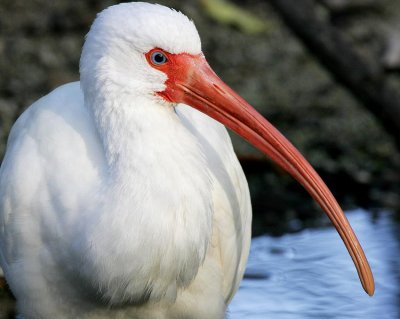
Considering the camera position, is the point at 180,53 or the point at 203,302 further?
the point at 203,302

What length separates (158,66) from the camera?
16.5 feet

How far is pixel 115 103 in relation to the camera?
4.98 metres

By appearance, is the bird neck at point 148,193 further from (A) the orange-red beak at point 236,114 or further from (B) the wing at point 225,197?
(B) the wing at point 225,197

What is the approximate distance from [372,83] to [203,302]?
3222 mm

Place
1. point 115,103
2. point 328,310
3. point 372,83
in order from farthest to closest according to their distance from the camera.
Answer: point 372,83 < point 328,310 < point 115,103

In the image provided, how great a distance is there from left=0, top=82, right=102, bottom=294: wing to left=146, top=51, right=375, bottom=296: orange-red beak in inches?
21.1

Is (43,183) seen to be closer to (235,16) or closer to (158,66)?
(158,66)

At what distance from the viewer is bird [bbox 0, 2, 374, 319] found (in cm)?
495

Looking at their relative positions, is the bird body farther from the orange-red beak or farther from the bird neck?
the orange-red beak

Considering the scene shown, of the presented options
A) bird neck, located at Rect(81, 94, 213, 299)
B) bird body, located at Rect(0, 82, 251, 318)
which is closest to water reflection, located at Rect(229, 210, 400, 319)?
bird body, located at Rect(0, 82, 251, 318)

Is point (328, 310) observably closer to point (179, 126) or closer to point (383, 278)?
point (383, 278)

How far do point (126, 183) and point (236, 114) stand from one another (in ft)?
2.22

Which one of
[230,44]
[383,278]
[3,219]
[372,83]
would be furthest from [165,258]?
[230,44]

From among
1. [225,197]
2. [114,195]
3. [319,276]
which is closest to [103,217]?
[114,195]
